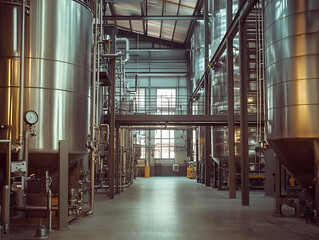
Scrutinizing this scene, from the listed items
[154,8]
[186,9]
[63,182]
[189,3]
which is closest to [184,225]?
[63,182]

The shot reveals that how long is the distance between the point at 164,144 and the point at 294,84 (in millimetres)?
28664

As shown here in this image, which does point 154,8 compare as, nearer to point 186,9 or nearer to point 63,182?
point 186,9

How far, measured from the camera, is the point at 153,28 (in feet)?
107

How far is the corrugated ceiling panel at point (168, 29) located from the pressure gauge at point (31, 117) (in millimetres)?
24152

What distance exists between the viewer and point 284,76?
8125 mm

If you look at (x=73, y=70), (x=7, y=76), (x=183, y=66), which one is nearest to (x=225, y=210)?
(x=73, y=70)

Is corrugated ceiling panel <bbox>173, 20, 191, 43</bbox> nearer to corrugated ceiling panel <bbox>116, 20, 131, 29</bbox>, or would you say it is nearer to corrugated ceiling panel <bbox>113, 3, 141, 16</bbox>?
corrugated ceiling panel <bbox>113, 3, 141, 16</bbox>

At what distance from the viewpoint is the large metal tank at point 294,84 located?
303 inches

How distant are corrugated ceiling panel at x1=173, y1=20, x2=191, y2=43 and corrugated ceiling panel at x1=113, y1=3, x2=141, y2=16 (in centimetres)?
331

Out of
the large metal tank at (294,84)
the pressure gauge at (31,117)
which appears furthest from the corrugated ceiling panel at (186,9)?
the pressure gauge at (31,117)

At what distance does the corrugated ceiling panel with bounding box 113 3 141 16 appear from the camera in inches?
1068

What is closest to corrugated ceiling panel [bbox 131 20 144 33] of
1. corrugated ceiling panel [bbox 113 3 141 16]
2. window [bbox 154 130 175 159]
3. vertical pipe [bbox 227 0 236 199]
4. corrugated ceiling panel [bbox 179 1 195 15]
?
corrugated ceiling panel [bbox 113 3 141 16]

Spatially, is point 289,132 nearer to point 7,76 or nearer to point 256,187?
point 7,76

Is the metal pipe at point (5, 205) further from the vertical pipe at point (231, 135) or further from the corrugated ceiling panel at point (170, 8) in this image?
the corrugated ceiling panel at point (170, 8)
